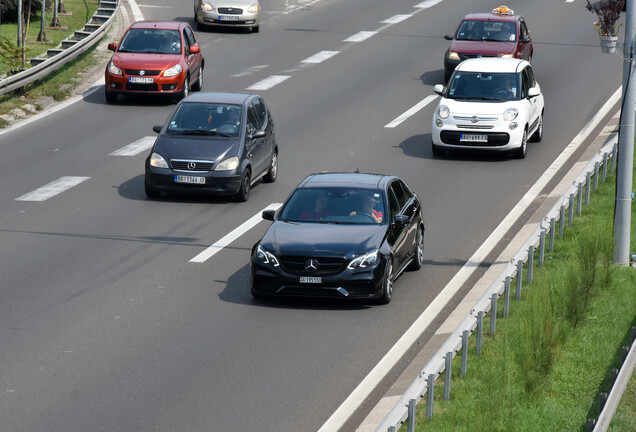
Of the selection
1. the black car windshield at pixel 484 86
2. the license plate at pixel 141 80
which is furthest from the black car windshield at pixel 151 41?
the black car windshield at pixel 484 86

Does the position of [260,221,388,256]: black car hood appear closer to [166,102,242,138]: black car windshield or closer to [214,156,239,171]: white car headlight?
[214,156,239,171]: white car headlight

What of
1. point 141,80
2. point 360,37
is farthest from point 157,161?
point 360,37

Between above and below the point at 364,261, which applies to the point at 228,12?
above

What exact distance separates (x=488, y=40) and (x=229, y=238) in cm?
1662

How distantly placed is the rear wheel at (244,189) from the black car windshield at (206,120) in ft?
2.86

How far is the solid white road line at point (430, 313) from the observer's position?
35.6 feet

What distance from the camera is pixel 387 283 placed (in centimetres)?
1429

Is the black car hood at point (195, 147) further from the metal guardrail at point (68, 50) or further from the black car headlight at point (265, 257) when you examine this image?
the metal guardrail at point (68, 50)

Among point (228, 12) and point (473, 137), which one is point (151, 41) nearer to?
point (228, 12)

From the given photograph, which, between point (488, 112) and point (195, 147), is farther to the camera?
point (488, 112)

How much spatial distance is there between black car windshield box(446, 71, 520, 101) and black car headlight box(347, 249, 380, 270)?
11.3 meters

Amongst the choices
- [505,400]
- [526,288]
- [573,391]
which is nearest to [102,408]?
[505,400]

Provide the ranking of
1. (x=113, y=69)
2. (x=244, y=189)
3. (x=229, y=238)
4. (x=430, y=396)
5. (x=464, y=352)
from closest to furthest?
(x=430, y=396)
(x=464, y=352)
(x=229, y=238)
(x=244, y=189)
(x=113, y=69)

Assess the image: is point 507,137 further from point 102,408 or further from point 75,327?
point 102,408
